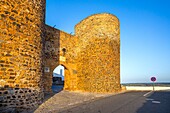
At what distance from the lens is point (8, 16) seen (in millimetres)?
6082

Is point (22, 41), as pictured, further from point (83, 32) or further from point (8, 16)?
point (83, 32)

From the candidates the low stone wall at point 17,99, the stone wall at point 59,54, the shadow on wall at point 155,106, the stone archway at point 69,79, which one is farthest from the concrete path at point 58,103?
the stone archway at point 69,79

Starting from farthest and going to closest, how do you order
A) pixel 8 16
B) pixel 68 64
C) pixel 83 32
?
pixel 83 32 → pixel 68 64 → pixel 8 16

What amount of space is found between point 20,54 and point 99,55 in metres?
8.70

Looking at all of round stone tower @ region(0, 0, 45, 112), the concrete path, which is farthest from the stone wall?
round stone tower @ region(0, 0, 45, 112)

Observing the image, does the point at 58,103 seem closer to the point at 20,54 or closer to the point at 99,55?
the point at 20,54

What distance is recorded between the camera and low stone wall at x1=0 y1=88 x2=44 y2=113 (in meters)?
5.52

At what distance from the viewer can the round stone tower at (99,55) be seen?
543 inches

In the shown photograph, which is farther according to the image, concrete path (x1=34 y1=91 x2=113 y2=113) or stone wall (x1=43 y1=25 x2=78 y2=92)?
stone wall (x1=43 y1=25 x2=78 y2=92)

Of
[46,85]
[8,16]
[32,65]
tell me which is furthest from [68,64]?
[8,16]

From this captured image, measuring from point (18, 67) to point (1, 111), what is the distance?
172 centimetres

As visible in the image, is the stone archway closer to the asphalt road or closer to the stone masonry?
the stone masonry

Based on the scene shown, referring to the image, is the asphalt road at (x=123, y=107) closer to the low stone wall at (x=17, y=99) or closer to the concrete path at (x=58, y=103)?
the concrete path at (x=58, y=103)

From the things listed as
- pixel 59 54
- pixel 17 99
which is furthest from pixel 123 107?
pixel 59 54
